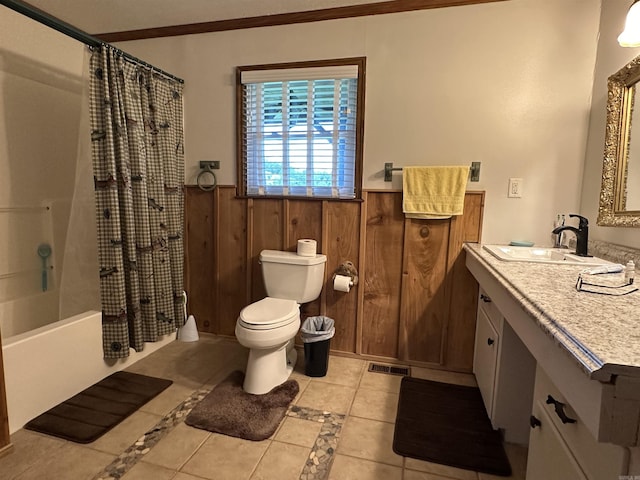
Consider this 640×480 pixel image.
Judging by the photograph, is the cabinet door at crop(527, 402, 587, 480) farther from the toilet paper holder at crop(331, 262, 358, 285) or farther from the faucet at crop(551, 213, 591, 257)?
the toilet paper holder at crop(331, 262, 358, 285)

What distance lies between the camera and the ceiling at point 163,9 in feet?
7.37

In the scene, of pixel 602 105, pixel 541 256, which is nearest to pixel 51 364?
pixel 541 256

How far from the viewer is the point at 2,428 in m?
1.48

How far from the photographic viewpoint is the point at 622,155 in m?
1.73

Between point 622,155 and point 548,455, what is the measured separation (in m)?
1.51

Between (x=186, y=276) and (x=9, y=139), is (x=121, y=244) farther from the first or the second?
(x=9, y=139)

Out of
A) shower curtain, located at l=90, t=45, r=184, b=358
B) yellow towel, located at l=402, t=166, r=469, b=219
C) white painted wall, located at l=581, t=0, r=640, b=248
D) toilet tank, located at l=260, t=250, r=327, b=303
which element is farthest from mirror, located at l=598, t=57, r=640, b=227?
shower curtain, located at l=90, t=45, r=184, b=358

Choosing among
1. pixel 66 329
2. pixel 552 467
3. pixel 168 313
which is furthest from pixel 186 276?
pixel 552 467

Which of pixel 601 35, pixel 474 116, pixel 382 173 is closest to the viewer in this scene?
pixel 601 35

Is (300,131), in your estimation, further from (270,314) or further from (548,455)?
(548,455)

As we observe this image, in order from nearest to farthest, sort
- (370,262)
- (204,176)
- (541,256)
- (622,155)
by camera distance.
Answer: (622,155) → (541,256) → (370,262) → (204,176)

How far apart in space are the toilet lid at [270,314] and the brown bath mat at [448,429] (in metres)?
→ 0.79

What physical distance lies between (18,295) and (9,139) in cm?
101

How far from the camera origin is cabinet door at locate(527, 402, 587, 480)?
0.88 metres
